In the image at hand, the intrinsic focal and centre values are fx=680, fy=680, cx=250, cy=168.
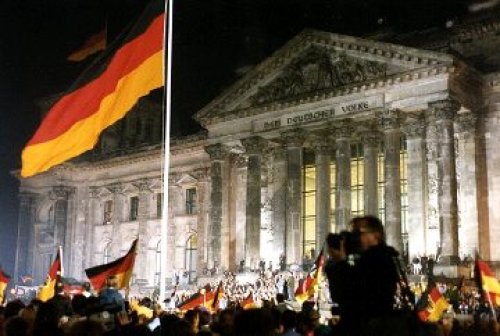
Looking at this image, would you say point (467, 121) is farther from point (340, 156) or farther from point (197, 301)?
point (197, 301)

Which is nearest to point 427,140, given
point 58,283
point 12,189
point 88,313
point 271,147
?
point 271,147

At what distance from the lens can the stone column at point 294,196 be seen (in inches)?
1484

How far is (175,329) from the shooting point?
812cm

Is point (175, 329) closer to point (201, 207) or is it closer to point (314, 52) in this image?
point (314, 52)

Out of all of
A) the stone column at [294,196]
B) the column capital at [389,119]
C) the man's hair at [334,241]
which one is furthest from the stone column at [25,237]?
the man's hair at [334,241]

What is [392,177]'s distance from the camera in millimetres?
33938

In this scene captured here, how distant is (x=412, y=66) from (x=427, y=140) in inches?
146

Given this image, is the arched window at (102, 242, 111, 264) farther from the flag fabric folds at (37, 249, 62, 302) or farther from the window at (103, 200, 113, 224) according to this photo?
the flag fabric folds at (37, 249, 62, 302)

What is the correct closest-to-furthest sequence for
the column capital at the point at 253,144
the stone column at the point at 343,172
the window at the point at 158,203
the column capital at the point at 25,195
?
the stone column at the point at 343,172 < the column capital at the point at 253,144 < the window at the point at 158,203 < the column capital at the point at 25,195

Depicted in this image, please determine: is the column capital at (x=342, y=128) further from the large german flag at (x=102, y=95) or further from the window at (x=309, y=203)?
the large german flag at (x=102, y=95)

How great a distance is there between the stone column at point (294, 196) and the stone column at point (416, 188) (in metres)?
6.46

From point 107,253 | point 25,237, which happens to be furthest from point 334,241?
point 25,237

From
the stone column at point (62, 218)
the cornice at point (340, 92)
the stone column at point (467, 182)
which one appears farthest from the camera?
the stone column at point (62, 218)

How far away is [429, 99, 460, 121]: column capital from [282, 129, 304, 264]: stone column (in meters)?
8.23
